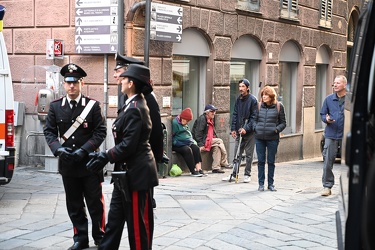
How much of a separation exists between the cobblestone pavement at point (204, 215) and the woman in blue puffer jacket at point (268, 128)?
1.33 ft

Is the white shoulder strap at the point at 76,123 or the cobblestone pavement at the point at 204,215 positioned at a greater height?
the white shoulder strap at the point at 76,123

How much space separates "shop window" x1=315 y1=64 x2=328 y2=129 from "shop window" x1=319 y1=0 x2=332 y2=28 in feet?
4.47

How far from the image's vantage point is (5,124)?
Result: 9516 millimetres

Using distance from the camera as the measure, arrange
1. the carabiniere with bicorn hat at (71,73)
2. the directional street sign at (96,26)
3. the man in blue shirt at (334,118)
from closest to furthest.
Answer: the carabiniere with bicorn hat at (71,73) → the man in blue shirt at (334,118) → the directional street sign at (96,26)

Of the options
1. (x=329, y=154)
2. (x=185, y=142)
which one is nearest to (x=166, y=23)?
(x=185, y=142)

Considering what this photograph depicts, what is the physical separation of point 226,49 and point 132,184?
10.2 meters

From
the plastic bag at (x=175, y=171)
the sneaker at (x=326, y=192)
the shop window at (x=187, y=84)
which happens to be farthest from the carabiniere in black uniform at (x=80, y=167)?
the shop window at (x=187, y=84)

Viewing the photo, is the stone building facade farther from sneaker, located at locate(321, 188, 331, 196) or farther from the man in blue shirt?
sneaker, located at locate(321, 188, 331, 196)

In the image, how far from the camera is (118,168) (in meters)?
6.36

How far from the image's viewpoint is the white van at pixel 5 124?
945cm

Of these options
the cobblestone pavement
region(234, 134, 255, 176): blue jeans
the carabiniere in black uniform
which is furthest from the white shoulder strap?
region(234, 134, 255, 176): blue jeans

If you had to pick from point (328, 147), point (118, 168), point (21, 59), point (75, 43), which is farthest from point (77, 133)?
point (21, 59)

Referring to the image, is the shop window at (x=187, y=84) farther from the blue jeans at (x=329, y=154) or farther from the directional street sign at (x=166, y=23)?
the blue jeans at (x=329, y=154)

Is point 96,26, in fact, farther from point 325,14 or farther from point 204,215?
point 325,14
